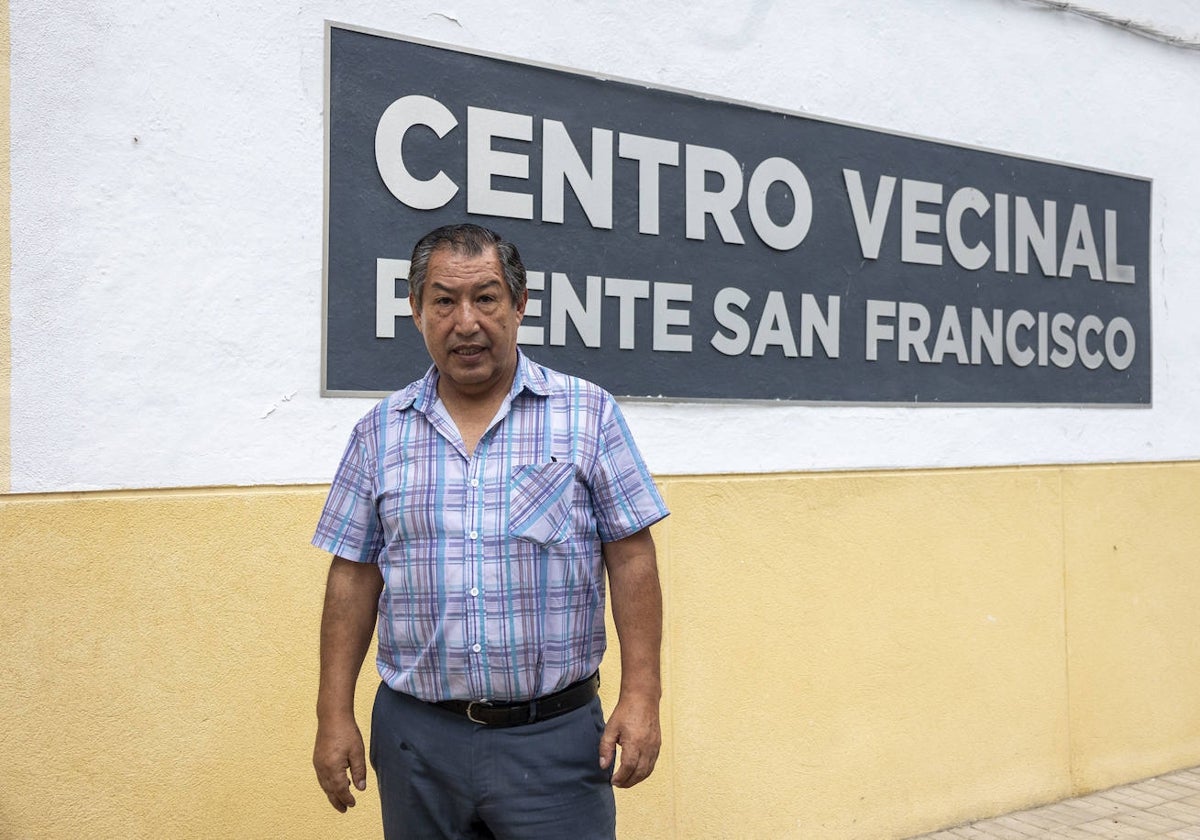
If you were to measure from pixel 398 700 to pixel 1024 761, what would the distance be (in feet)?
11.2

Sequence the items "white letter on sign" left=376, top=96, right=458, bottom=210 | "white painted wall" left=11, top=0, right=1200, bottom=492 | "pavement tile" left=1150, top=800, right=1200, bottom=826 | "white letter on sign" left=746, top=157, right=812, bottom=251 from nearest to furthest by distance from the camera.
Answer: "white painted wall" left=11, top=0, right=1200, bottom=492, "white letter on sign" left=376, top=96, right=458, bottom=210, "white letter on sign" left=746, top=157, right=812, bottom=251, "pavement tile" left=1150, top=800, right=1200, bottom=826

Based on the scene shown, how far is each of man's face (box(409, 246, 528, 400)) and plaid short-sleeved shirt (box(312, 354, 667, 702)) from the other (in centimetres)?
9

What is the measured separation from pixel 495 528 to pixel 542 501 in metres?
0.11

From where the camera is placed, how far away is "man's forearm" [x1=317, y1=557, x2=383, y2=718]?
8.45 ft

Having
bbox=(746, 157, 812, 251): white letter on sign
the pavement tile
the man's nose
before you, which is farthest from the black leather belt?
the pavement tile

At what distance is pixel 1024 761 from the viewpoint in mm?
4996

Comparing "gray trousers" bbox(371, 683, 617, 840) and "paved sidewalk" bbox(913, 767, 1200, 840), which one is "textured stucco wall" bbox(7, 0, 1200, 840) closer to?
"paved sidewalk" bbox(913, 767, 1200, 840)

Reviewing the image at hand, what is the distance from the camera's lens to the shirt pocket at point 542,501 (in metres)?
2.43

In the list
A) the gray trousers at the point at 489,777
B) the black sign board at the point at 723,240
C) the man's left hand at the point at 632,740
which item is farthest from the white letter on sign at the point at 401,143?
the man's left hand at the point at 632,740

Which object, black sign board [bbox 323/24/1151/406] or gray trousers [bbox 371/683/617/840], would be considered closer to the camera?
gray trousers [bbox 371/683/617/840]

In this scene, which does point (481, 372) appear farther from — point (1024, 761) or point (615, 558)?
point (1024, 761)

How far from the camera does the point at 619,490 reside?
8.23 feet

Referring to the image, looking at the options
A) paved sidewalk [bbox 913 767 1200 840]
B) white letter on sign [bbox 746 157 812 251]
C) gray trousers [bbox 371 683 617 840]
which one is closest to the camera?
gray trousers [bbox 371 683 617 840]

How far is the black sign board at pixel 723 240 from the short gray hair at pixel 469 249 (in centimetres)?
108
